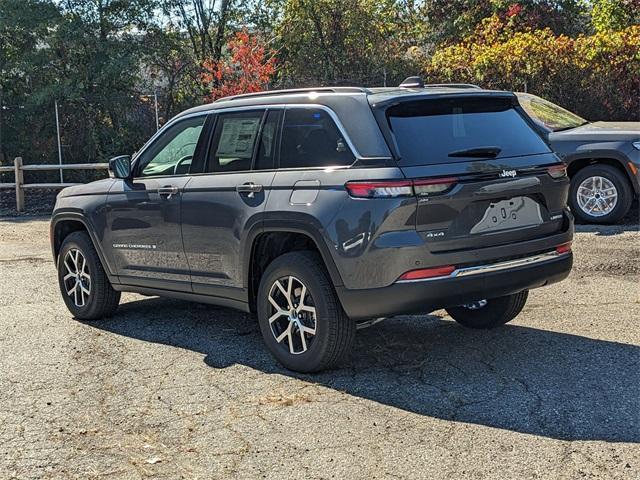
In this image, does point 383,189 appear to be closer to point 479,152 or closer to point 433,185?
point 433,185

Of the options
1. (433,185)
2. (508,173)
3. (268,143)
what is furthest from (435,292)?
(268,143)

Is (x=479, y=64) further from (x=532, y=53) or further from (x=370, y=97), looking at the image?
(x=370, y=97)

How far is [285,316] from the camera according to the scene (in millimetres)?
5418

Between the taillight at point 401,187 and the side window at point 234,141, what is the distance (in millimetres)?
1149

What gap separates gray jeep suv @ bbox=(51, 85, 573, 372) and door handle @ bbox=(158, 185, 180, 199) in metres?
0.01

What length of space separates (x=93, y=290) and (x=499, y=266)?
11.7 feet

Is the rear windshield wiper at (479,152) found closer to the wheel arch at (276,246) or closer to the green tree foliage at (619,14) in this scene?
the wheel arch at (276,246)

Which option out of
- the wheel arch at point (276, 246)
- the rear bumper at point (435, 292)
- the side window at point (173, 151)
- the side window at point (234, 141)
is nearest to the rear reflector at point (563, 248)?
the rear bumper at point (435, 292)

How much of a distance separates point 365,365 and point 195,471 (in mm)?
1783

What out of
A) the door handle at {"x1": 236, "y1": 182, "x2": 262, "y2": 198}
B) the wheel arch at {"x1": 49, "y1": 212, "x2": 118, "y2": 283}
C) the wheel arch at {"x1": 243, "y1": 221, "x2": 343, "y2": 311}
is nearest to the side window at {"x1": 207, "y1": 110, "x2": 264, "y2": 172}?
the door handle at {"x1": 236, "y1": 182, "x2": 262, "y2": 198}

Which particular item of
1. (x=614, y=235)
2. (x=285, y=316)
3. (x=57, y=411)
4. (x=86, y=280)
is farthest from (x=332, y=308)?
(x=614, y=235)

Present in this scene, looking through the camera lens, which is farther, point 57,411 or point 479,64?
point 479,64

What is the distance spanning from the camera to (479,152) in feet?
16.8

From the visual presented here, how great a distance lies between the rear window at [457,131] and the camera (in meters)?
5.00
